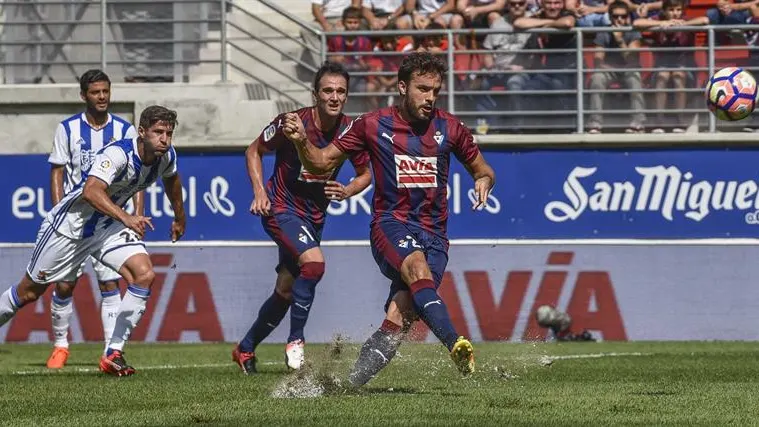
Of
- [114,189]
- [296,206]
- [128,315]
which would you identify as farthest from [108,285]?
[296,206]

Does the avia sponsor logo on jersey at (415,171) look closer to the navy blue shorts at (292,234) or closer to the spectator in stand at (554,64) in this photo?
the navy blue shorts at (292,234)

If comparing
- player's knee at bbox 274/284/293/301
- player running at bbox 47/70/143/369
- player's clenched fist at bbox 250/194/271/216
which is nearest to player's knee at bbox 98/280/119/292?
player running at bbox 47/70/143/369

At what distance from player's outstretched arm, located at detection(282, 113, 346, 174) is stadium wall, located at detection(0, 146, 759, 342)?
7.92m

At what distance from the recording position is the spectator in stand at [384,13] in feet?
61.7

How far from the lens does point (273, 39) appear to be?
745 inches

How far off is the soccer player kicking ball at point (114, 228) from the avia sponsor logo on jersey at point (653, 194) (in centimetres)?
684

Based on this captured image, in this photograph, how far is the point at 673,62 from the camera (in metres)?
17.9

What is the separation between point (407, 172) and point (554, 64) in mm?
9255

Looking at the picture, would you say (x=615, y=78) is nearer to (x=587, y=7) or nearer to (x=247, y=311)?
(x=587, y=7)

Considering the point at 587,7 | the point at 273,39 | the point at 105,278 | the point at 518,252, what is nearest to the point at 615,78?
the point at 587,7

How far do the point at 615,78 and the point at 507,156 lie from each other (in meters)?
1.80

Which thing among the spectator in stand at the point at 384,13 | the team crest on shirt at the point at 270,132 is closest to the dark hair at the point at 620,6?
the spectator in stand at the point at 384,13

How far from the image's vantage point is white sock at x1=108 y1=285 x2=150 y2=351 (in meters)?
11.0

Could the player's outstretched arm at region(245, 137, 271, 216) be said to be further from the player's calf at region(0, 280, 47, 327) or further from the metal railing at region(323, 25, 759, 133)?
the metal railing at region(323, 25, 759, 133)
